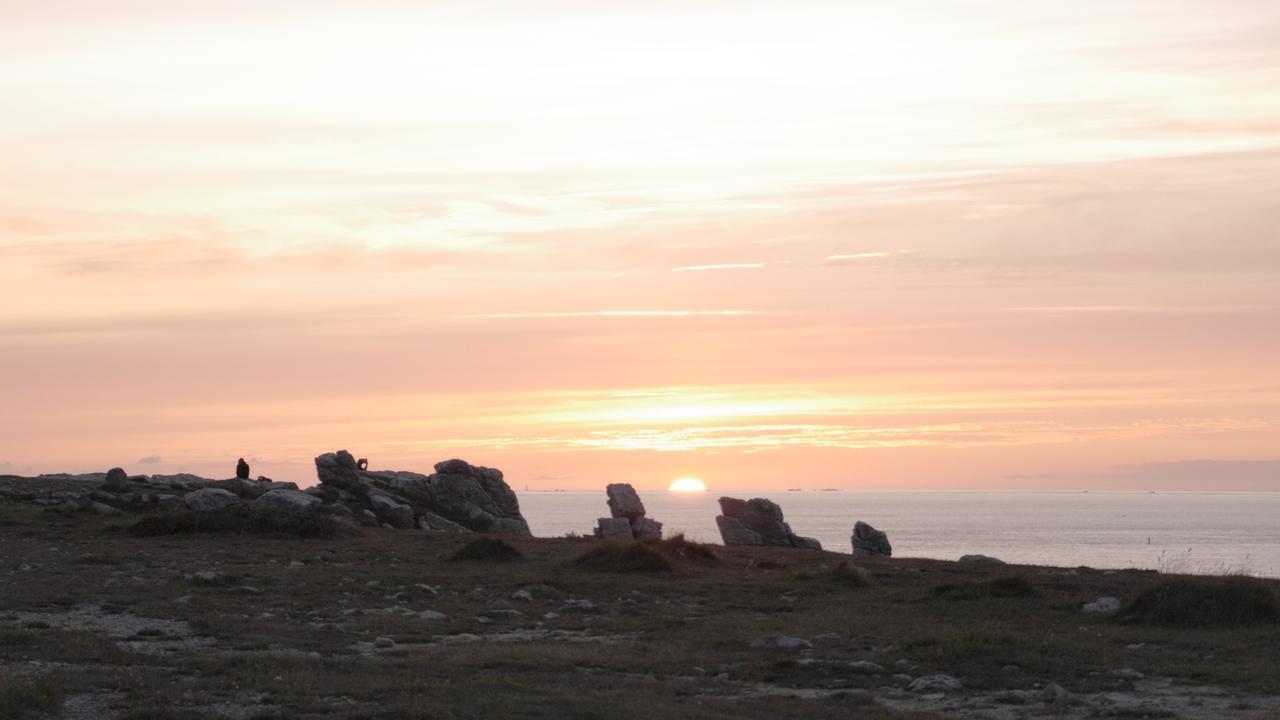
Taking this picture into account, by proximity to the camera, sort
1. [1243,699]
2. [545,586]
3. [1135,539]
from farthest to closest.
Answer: [1135,539], [545,586], [1243,699]

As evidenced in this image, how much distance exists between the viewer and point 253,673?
18.8m

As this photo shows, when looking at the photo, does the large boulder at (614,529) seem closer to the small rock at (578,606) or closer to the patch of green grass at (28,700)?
the small rock at (578,606)

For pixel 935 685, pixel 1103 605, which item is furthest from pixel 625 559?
pixel 935 685

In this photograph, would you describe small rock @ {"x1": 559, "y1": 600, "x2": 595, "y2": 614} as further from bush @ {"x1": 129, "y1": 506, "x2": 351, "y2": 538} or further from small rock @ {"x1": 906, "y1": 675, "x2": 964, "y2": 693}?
bush @ {"x1": 129, "y1": 506, "x2": 351, "y2": 538}

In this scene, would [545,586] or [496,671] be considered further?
[545,586]

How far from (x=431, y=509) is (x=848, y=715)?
46.5 m

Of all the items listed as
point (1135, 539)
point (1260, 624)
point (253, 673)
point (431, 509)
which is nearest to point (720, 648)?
point (253, 673)

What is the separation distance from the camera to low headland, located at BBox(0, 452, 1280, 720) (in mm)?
17688

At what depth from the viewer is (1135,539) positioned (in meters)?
173

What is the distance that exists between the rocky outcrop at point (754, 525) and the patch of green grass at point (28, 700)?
42.0 meters

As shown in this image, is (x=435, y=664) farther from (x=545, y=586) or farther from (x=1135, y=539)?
(x=1135, y=539)

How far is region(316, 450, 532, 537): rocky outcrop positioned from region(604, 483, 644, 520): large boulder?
166 inches

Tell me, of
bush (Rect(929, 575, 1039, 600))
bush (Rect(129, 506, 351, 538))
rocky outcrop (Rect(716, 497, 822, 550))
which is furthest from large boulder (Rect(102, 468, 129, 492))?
bush (Rect(929, 575, 1039, 600))

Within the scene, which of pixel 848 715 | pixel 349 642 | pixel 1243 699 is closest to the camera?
pixel 848 715
